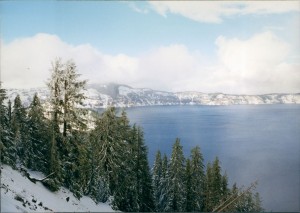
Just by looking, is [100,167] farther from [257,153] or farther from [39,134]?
[257,153]

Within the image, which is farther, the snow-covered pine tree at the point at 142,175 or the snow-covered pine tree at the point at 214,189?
the snow-covered pine tree at the point at 214,189

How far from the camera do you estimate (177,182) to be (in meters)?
32.7

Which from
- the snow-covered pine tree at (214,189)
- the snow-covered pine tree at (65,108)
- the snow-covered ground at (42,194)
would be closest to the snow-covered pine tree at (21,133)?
the snow-covered pine tree at (65,108)

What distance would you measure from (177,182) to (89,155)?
13.0 m

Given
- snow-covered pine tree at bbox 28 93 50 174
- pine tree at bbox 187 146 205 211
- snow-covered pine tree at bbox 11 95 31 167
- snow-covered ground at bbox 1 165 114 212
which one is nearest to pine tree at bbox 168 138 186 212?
pine tree at bbox 187 146 205 211

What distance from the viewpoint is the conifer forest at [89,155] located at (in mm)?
20406

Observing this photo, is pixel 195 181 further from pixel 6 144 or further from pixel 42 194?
pixel 42 194

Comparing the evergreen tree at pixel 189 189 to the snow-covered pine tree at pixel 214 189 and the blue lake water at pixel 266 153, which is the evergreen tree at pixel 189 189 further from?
the blue lake water at pixel 266 153

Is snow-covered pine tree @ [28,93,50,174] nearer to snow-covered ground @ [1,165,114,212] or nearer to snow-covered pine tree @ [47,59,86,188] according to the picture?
snow-covered pine tree @ [47,59,86,188]


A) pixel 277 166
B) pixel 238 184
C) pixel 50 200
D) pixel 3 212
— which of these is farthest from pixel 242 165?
pixel 3 212

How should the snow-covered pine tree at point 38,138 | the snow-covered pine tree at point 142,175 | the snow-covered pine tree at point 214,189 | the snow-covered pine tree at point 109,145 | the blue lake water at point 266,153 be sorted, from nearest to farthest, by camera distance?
the snow-covered pine tree at point 109,145 < the snow-covered pine tree at point 38,138 < the snow-covered pine tree at point 142,175 < the snow-covered pine tree at point 214,189 < the blue lake water at point 266,153

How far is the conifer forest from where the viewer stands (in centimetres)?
2041

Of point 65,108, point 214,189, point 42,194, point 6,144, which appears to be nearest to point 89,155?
point 65,108

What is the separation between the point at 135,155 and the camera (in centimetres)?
2867
